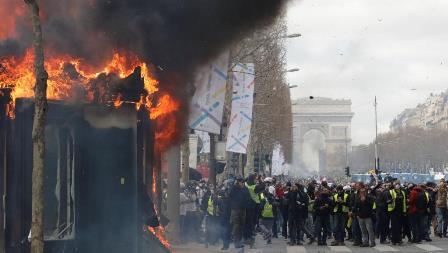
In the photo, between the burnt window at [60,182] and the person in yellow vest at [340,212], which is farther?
the person in yellow vest at [340,212]

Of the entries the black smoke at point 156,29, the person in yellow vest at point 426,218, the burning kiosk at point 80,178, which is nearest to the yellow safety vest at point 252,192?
the person in yellow vest at point 426,218

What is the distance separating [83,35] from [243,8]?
2927 mm

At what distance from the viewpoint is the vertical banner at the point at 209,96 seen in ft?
53.9

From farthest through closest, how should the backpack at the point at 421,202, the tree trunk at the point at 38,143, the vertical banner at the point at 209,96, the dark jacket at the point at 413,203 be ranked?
the backpack at the point at 421,202
the dark jacket at the point at 413,203
the vertical banner at the point at 209,96
the tree trunk at the point at 38,143

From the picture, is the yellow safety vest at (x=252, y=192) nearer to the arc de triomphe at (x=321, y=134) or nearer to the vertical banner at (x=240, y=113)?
the vertical banner at (x=240, y=113)

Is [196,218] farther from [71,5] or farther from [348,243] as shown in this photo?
[71,5]

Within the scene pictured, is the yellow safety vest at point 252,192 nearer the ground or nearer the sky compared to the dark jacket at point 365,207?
nearer the sky

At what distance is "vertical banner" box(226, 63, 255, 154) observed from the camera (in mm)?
26484

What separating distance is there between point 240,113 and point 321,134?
138 m

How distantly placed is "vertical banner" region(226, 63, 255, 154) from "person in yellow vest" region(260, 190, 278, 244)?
3.68 m

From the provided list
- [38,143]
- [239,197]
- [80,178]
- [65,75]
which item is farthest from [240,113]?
[38,143]

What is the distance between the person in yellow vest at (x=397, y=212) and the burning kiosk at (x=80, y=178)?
10.6 meters

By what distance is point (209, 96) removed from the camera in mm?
19156

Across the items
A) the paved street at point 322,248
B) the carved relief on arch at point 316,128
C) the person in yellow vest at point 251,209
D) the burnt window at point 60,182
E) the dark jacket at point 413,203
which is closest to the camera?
the burnt window at point 60,182
